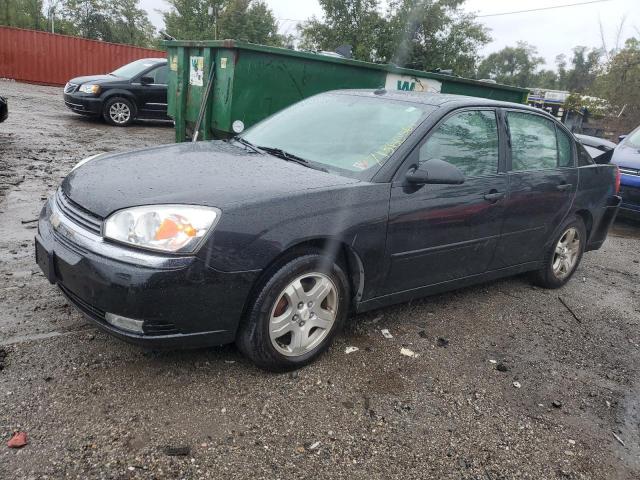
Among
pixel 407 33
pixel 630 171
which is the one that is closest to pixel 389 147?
pixel 630 171

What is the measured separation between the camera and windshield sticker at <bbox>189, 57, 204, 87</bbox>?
680cm

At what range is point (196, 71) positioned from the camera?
696cm

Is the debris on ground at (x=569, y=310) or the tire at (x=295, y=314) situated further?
the debris on ground at (x=569, y=310)

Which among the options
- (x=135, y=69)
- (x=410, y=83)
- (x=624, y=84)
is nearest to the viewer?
(x=410, y=83)

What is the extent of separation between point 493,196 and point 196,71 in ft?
15.7

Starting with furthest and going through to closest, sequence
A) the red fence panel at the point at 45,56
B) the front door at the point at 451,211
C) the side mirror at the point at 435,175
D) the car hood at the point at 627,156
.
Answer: the red fence panel at the point at 45,56, the car hood at the point at 627,156, the front door at the point at 451,211, the side mirror at the point at 435,175

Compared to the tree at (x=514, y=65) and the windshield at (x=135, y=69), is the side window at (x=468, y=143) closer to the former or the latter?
the windshield at (x=135, y=69)

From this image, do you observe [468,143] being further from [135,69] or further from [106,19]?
[106,19]

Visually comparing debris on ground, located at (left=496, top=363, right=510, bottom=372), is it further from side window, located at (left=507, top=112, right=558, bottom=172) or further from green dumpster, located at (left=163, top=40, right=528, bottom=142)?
green dumpster, located at (left=163, top=40, right=528, bottom=142)

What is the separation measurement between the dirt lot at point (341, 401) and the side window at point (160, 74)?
27.5ft

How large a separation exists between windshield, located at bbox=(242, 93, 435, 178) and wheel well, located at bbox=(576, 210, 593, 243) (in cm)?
212

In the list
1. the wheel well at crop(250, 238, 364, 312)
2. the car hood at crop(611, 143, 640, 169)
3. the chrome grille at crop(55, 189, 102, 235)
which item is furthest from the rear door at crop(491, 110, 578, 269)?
the car hood at crop(611, 143, 640, 169)

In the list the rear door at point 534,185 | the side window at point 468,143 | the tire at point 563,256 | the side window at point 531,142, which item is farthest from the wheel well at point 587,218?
the side window at point 468,143

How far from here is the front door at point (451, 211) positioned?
3.17 meters
